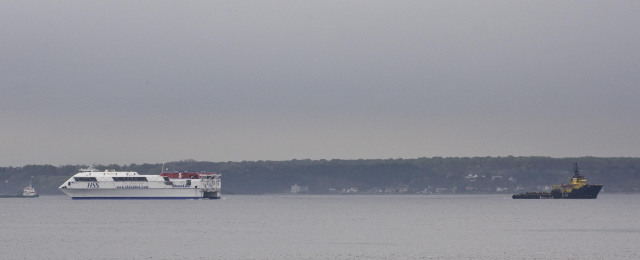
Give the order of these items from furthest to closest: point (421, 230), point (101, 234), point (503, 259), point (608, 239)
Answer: point (421, 230), point (101, 234), point (608, 239), point (503, 259)

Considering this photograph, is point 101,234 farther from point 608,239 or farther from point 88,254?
point 608,239

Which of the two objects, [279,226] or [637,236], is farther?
[279,226]

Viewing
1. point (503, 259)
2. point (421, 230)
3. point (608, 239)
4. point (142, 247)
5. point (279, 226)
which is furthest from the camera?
point (279, 226)

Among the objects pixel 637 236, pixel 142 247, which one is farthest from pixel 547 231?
pixel 142 247

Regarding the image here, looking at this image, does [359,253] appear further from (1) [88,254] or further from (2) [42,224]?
(2) [42,224]

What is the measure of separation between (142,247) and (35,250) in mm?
8576

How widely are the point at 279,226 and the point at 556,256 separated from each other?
165ft

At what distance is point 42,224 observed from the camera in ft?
401

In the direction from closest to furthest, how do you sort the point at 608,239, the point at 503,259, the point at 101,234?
the point at 503,259 → the point at 608,239 → the point at 101,234

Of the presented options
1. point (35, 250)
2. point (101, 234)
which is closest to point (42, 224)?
point (101, 234)

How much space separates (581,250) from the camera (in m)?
77.2

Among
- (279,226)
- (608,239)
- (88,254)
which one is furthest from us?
(279,226)

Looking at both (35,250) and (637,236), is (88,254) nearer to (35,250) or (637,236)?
(35,250)

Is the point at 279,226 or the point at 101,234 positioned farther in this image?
the point at 279,226
